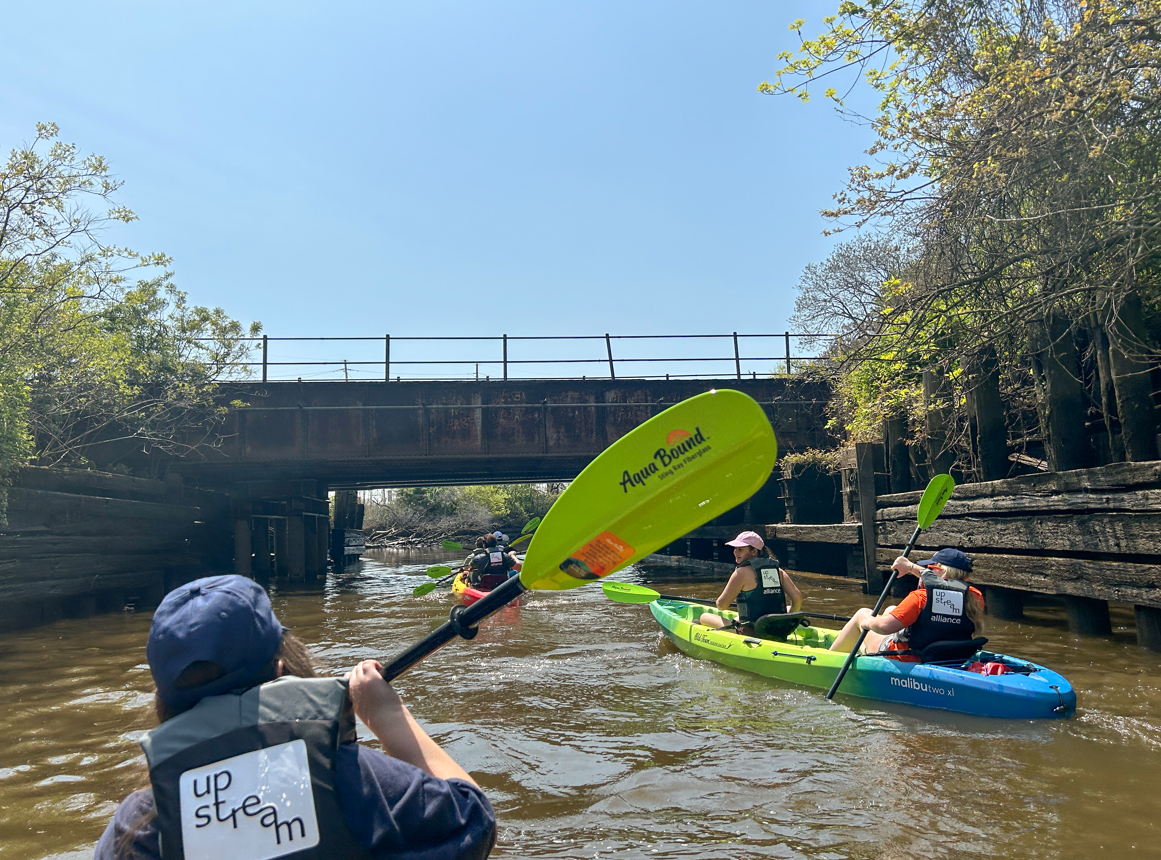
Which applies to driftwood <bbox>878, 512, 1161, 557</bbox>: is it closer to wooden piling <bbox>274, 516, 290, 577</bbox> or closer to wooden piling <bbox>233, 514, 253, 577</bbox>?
wooden piling <bbox>233, 514, 253, 577</bbox>

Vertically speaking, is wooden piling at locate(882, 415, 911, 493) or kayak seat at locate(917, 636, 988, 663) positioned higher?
wooden piling at locate(882, 415, 911, 493)

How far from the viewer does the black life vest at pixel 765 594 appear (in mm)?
8406

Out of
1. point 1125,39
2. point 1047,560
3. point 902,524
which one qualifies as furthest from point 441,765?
point 902,524

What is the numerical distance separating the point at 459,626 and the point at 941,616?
511cm

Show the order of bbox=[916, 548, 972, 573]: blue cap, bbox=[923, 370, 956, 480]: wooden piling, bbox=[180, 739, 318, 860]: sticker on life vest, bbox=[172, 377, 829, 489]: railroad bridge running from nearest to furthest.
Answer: bbox=[180, 739, 318, 860]: sticker on life vest, bbox=[916, 548, 972, 573]: blue cap, bbox=[923, 370, 956, 480]: wooden piling, bbox=[172, 377, 829, 489]: railroad bridge

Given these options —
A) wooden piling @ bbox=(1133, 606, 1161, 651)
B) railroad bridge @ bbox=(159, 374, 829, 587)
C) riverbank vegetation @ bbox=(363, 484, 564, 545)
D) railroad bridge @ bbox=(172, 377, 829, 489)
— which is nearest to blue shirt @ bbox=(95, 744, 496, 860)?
wooden piling @ bbox=(1133, 606, 1161, 651)

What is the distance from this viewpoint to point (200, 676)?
5.10 ft

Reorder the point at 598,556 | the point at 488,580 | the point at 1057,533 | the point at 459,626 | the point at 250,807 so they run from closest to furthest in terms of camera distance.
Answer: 1. the point at 250,807
2. the point at 459,626
3. the point at 598,556
4. the point at 1057,533
5. the point at 488,580

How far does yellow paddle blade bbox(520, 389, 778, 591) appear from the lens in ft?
9.19

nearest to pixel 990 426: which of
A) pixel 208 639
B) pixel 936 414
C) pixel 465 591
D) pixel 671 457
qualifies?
pixel 936 414

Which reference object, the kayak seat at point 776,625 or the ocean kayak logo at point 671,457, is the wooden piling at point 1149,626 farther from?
the ocean kayak logo at point 671,457

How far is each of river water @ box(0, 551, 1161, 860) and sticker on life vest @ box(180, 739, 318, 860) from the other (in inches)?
9.5

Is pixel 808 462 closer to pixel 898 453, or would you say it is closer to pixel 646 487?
pixel 898 453

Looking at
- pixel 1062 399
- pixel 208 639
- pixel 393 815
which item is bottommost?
pixel 393 815
